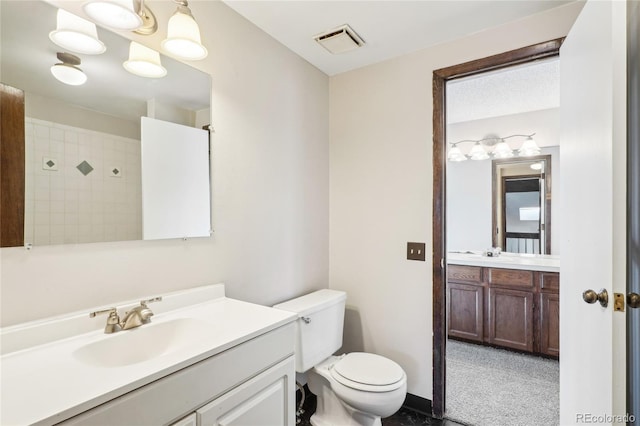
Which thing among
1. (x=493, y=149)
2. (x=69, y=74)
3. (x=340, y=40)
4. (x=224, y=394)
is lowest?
(x=224, y=394)

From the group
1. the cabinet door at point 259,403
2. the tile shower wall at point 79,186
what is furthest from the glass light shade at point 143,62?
the cabinet door at point 259,403

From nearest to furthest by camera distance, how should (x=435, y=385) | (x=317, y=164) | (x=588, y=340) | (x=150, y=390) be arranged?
(x=150, y=390), (x=588, y=340), (x=435, y=385), (x=317, y=164)

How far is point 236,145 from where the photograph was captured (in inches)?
63.2

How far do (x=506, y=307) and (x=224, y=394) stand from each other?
2655 mm

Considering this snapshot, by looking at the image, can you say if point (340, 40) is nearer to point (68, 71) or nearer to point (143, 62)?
point (143, 62)

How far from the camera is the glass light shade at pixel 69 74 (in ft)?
3.32

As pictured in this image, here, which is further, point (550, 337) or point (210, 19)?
point (550, 337)

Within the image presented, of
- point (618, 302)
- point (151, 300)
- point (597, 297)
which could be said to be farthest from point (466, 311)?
point (151, 300)

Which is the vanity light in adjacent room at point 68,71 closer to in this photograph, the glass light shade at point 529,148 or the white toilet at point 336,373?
the white toilet at point 336,373

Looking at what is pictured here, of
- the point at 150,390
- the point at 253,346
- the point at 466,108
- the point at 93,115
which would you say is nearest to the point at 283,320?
the point at 253,346

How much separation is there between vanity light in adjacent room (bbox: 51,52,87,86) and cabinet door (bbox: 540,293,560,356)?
3.33 m

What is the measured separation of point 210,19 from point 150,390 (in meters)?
1.56

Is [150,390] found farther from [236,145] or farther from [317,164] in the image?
[317,164]

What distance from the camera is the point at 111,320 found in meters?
1.06
